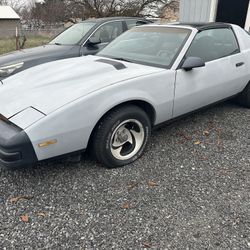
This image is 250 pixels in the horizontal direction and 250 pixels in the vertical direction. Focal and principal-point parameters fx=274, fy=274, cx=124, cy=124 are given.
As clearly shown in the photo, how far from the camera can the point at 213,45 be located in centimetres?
375

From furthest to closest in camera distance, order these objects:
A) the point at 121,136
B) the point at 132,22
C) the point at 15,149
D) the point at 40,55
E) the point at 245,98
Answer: the point at 132,22
the point at 40,55
the point at 245,98
the point at 121,136
the point at 15,149

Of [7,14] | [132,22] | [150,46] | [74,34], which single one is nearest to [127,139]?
[150,46]

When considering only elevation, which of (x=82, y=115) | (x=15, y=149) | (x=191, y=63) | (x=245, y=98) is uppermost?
(x=191, y=63)

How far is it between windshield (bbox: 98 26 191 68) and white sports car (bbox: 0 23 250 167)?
0.01 meters

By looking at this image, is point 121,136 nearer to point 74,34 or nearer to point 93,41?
point 93,41

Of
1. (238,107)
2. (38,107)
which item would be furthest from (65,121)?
(238,107)

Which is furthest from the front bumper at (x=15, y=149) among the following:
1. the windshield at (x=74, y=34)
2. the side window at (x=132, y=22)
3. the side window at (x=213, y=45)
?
the side window at (x=132, y=22)

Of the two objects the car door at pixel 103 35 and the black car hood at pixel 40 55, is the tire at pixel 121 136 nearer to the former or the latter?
the black car hood at pixel 40 55

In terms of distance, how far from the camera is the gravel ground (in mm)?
2129

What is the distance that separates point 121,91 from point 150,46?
1.13 m

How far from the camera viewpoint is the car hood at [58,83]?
8.32ft

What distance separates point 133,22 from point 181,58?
4157 mm

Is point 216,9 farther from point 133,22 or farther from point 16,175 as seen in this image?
point 16,175

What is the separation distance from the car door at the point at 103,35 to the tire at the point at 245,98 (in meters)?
3.10
